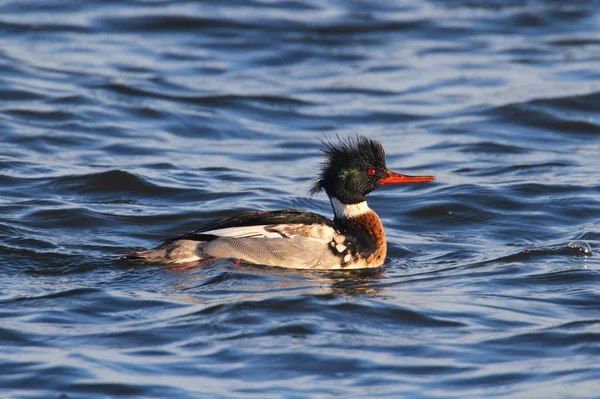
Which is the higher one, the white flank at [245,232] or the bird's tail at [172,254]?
the white flank at [245,232]

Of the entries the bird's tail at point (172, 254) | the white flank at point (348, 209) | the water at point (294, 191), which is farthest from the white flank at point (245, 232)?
the white flank at point (348, 209)

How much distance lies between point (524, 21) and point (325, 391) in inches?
695

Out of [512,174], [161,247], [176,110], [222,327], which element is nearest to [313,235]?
[161,247]

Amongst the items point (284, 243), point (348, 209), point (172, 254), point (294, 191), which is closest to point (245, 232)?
point (284, 243)

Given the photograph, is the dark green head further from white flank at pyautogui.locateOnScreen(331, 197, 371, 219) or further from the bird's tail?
the bird's tail

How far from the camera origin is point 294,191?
44.7 feet

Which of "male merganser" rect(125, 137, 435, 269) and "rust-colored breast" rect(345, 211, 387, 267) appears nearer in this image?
"male merganser" rect(125, 137, 435, 269)

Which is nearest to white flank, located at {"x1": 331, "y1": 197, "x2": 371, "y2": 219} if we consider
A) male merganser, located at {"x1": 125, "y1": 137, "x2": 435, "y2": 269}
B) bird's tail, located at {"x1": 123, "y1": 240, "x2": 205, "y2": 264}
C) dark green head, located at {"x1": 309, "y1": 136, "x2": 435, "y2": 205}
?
dark green head, located at {"x1": 309, "y1": 136, "x2": 435, "y2": 205}

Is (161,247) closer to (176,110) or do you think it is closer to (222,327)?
(222,327)

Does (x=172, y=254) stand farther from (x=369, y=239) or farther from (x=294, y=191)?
(x=294, y=191)

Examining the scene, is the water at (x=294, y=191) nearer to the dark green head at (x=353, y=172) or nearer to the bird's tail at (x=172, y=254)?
the bird's tail at (x=172, y=254)

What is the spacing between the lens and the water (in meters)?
7.70

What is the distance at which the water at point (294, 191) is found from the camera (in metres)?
7.70

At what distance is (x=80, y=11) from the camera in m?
22.9
